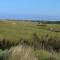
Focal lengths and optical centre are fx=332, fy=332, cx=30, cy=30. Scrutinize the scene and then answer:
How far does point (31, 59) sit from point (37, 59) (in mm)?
551

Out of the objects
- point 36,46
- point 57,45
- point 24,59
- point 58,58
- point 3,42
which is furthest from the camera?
point 3,42

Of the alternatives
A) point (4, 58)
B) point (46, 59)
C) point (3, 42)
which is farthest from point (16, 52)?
point (3, 42)

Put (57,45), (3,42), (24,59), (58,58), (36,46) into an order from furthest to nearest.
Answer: (3,42), (57,45), (36,46), (58,58), (24,59)

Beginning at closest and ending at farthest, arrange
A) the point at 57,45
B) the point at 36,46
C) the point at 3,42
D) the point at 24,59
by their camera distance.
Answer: the point at 24,59, the point at 36,46, the point at 57,45, the point at 3,42

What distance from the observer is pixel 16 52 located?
13.4 metres

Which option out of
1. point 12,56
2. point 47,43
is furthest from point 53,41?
point 12,56

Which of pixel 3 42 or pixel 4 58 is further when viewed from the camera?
pixel 3 42

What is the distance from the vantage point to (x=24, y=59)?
12648 mm

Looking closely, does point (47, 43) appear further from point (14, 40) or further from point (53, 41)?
point (14, 40)

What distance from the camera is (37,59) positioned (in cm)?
1341

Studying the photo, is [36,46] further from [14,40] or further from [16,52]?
[16,52]

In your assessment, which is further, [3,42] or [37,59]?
[3,42]

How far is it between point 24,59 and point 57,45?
28.8 ft

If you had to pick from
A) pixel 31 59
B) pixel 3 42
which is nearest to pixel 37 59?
pixel 31 59
